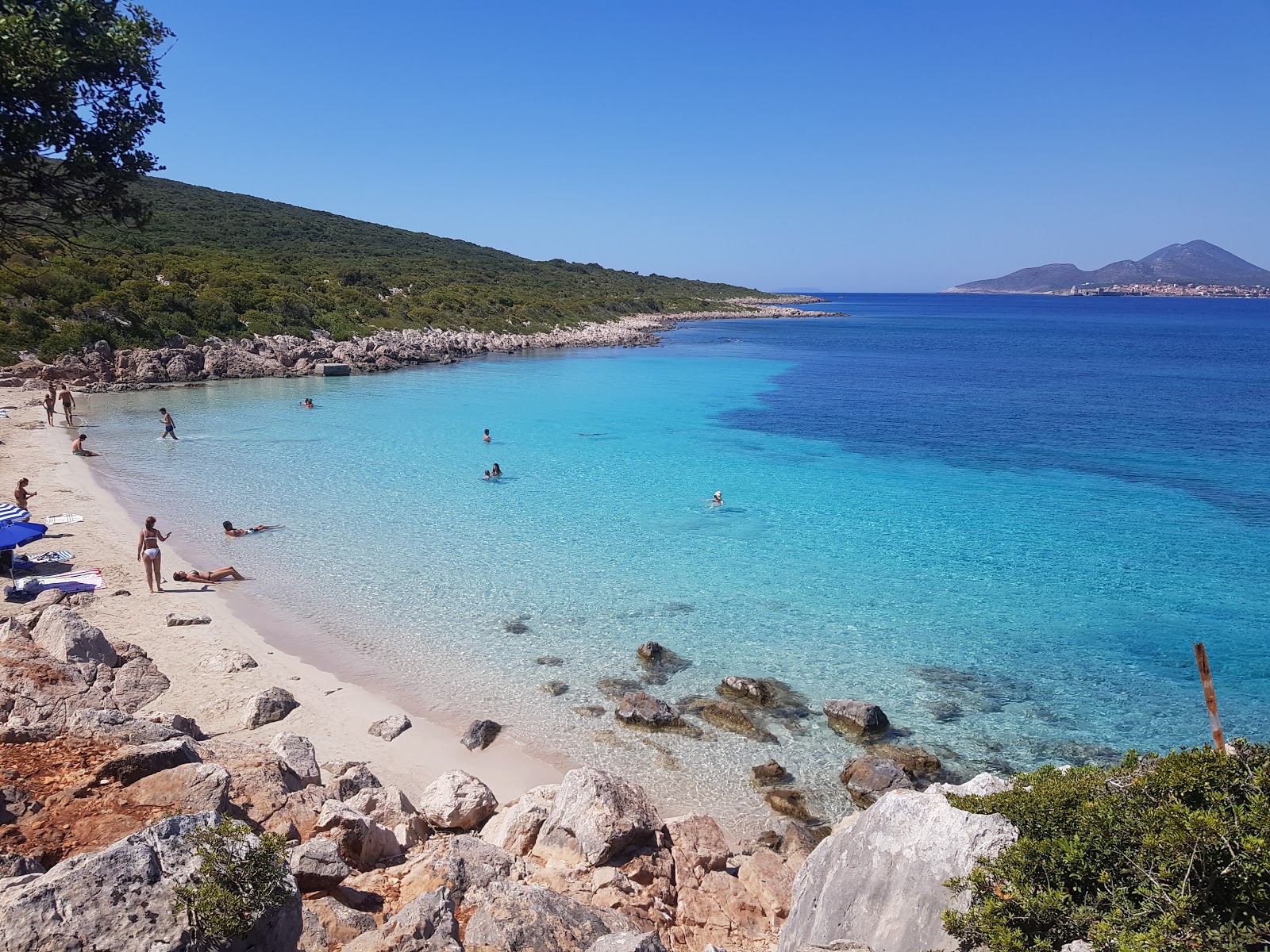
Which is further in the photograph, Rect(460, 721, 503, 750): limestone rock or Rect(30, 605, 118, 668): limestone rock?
Rect(460, 721, 503, 750): limestone rock

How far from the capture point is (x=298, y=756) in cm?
904

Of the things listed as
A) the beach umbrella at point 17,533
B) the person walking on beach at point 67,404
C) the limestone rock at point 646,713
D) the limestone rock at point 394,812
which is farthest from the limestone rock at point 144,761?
the person walking on beach at point 67,404

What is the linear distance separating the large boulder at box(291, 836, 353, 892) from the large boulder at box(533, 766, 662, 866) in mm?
2134

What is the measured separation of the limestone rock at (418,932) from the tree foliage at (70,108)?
8.71 meters

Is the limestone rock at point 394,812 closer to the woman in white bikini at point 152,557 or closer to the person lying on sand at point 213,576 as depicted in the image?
the woman in white bikini at point 152,557

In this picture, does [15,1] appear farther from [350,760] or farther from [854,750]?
[854,750]

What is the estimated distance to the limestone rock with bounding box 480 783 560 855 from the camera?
7938mm

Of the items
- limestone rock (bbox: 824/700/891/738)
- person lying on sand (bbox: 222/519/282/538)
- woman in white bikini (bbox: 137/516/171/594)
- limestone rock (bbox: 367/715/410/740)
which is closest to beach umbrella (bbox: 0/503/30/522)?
woman in white bikini (bbox: 137/516/171/594)

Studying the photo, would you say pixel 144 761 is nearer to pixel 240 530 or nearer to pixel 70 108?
pixel 70 108

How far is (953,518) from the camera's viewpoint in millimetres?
22484

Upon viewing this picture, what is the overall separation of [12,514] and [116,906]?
52.3 ft

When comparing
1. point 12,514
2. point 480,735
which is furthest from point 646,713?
point 12,514

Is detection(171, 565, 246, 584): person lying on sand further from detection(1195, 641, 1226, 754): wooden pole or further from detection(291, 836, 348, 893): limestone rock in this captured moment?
detection(1195, 641, 1226, 754): wooden pole

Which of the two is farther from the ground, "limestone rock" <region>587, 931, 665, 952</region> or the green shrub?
the green shrub
